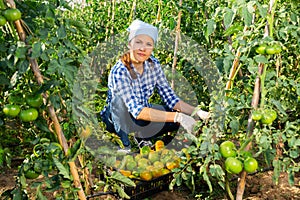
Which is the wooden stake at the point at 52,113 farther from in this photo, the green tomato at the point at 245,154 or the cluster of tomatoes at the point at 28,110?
the green tomato at the point at 245,154

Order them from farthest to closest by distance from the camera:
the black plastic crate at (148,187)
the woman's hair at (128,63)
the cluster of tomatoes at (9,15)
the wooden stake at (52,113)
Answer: the woman's hair at (128,63) → the black plastic crate at (148,187) → the wooden stake at (52,113) → the cluster of tomatoes at (9,15)

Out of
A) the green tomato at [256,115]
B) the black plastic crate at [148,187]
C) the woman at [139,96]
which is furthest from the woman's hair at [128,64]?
the green tomato at [256,115]

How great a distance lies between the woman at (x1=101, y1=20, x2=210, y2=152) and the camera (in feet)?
8.77

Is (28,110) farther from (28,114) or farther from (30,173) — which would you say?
(30,173)

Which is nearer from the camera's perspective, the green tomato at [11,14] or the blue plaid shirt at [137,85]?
the green tomato at [11,14]

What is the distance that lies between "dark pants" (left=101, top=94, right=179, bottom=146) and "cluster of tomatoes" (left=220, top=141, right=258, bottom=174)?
1229 millimetres

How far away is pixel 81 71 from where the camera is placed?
5.68 ft

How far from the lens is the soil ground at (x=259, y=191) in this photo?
246cm

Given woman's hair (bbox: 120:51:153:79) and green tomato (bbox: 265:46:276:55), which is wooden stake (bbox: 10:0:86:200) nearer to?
green tomato (bbox: 265:46:276:55)

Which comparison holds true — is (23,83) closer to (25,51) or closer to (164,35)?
(25,51)

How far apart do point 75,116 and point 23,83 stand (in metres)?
0.24

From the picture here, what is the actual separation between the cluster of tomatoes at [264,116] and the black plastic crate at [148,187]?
971 millimetres

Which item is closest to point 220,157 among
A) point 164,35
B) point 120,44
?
point 164,35

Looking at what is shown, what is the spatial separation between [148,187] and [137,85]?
0.79 meters
